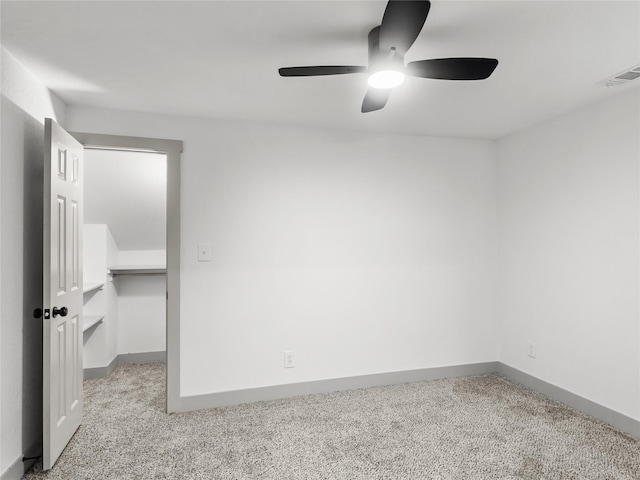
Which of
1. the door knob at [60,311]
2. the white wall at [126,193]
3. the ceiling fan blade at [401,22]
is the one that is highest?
the ceiling fan blade at [401,22]

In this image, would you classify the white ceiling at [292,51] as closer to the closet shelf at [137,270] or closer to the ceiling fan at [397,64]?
the ceiling fan at [397,64]

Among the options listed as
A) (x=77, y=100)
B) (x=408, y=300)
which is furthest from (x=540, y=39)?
(x=77, y=100)

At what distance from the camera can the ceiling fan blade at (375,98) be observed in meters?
2.04

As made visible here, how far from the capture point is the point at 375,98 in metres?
2.13

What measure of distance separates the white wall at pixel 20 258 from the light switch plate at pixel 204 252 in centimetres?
102

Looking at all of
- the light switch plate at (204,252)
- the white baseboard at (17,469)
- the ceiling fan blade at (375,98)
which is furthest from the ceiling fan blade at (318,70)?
the white baseboard at (17,469)

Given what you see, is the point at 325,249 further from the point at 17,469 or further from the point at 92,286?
the point at 17,469

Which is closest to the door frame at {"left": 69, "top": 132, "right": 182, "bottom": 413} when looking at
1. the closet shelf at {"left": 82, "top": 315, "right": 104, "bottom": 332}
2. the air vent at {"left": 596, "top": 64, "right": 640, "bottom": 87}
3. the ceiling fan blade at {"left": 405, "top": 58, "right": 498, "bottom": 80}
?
the closet shelf at {"left": 82, "top": 315, "right": 104, "bottom": 332}

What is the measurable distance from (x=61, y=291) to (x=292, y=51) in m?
1.92

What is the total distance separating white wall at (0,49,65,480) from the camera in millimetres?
2004

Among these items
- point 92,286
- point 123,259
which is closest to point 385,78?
point 92,286

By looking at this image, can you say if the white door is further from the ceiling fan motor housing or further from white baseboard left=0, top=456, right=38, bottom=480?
the ceiling fan motor housing

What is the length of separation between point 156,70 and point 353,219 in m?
1.90

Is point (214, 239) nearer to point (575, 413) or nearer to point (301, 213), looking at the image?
point (301, 213)
